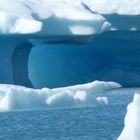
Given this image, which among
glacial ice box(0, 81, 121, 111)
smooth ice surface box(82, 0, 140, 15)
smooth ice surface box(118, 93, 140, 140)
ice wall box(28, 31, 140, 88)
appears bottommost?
ice wall box(28, 31, 140, 88)

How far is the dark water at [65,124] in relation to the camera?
5082mm

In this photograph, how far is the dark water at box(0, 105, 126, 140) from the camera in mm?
5082

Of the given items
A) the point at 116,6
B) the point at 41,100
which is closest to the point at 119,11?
the point at 116,6

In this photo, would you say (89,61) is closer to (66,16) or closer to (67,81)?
(67,81)

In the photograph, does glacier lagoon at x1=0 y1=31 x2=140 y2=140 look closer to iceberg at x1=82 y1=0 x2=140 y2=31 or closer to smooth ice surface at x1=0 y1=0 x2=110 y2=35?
iceberg at x1=82 y1=0 x2=140 y2=31

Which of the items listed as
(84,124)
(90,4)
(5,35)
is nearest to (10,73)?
(5,35)

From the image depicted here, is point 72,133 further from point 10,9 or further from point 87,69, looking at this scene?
point 87,69

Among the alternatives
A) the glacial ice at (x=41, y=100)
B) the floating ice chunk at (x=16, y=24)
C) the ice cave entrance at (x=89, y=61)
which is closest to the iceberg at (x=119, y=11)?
the ice cave entrance at (x=89, y=61)

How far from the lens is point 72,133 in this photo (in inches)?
205

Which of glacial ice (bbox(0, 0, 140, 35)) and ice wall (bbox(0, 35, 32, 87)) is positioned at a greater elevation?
glacial ice (bbox(0, 0, 140, 35))

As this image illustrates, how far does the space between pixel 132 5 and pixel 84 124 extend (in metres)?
4.56

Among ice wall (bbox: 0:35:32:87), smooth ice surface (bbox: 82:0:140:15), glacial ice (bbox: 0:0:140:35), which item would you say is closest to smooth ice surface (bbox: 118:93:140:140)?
glacial ice (bbox: 0:0:140:35)

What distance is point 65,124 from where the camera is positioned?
5730 millimetres

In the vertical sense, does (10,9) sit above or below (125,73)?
above
